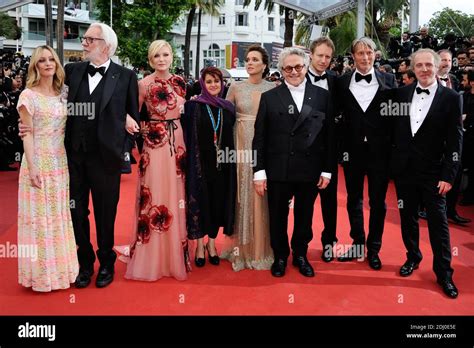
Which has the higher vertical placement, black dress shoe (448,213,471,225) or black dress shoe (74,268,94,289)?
black dress shoe (448,213,471,225)

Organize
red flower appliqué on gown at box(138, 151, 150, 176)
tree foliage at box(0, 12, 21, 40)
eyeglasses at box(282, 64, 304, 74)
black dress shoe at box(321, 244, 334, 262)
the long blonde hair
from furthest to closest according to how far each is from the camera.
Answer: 1. tree foliage at box(0, 12, 21, 40)
2. black dress shoe at box(321, 244, 334, 262)
3. red flower appliqué on gown at box(138, 151, 150, 176)
4. eyeglasses at box(282, 64, 304, 74)
5. the long blonde hair

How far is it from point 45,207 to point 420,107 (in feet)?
9.76

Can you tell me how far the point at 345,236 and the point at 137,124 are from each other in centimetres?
267

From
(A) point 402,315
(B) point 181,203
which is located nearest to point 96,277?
(B) point 181,203

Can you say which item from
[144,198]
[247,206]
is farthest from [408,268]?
[144,198]

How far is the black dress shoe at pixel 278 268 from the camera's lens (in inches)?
156

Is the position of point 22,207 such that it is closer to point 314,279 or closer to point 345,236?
point 314,279

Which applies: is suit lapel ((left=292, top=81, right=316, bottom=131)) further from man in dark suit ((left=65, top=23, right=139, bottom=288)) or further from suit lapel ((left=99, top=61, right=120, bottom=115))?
suit lapel ((left=99, top=61, right=120, bottom=115))

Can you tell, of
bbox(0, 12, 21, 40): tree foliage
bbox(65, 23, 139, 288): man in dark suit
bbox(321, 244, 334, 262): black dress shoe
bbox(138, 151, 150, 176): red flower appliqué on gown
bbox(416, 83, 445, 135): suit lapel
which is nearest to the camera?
bbox(65, 23, 139, 288): man in dark suit

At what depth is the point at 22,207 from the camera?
11.6 feet

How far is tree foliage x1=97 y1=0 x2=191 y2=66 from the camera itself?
24.8 metres

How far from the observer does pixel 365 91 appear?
4047mm

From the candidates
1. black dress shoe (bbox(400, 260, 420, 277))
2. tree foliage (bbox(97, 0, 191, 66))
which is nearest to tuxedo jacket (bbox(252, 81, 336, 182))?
black dress shoe (bbox(400, 260, 420, 277))

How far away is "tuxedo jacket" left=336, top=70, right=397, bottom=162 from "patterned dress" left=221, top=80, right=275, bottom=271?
27.0 inches
